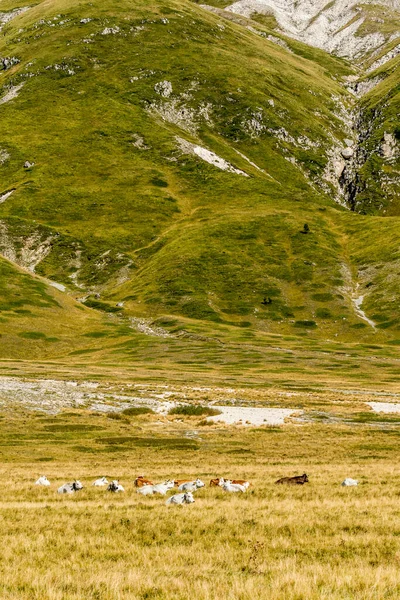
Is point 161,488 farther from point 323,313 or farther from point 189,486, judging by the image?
point 323,313

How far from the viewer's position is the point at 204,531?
17.1 metres

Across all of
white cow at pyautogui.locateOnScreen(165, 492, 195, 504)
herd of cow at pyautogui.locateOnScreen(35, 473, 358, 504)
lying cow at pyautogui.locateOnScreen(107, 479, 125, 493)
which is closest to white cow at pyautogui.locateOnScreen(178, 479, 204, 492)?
herd of cow at pyautogui.locateOnScreen(35, 473, 358, 504)

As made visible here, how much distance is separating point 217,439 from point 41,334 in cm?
10678

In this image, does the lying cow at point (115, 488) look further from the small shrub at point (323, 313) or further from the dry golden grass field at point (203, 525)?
the small shrub at point (323, 313)

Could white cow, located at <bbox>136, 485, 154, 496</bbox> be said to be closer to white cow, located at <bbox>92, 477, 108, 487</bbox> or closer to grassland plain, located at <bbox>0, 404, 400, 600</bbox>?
grassland plain, located at <bbox>0, 404, 400, 600</bbox>

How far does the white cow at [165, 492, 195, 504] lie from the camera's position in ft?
69.7

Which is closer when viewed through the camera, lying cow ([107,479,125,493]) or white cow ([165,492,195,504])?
white cow ([165,492,195,504])

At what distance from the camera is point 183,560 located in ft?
45.8

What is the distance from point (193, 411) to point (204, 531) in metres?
42.2

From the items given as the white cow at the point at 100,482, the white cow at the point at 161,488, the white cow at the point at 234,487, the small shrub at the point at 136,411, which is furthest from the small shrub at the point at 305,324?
the white cow at the point at 161,488

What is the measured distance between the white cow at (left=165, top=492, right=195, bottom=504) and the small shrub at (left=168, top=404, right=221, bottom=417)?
3653 cm

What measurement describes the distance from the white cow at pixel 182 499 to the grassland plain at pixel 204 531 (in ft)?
1.64

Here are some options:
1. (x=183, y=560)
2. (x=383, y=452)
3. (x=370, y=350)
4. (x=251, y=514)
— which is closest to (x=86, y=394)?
(x=383, y=452)

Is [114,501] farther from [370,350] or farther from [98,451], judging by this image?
[370,350]
